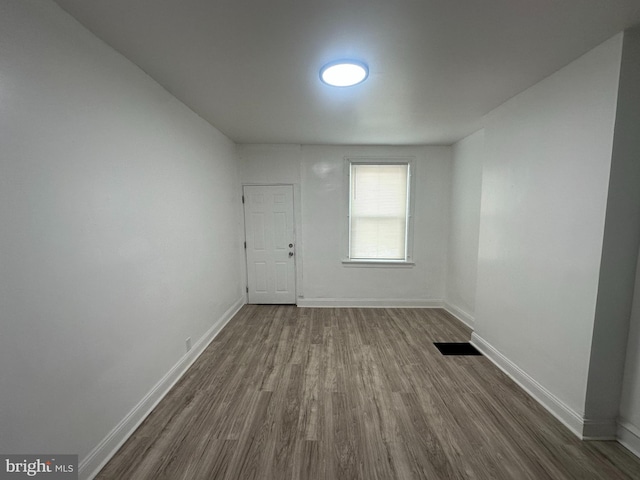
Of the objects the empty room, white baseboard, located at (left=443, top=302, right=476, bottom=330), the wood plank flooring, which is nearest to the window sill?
white baseboard, located at (left=443, top=302, right=476, bottom=330)

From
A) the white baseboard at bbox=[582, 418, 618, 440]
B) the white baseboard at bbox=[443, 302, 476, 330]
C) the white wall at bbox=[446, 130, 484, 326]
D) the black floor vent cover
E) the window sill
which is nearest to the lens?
the white baseboard at bbox=[582, 418, 618, 440]

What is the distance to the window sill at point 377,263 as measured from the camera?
428 centimetres

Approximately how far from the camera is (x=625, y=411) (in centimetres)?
169

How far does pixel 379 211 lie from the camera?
4266mm

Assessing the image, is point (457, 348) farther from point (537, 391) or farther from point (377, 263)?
point (377, 263)

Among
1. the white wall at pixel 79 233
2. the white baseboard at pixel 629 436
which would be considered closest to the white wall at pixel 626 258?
the white baseboard at pixel 629 436

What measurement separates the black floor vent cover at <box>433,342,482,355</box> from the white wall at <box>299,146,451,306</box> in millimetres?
1281

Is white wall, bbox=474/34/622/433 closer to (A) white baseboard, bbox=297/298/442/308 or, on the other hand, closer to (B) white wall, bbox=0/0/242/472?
(A) white baseboard, bbox=297/298/442/308

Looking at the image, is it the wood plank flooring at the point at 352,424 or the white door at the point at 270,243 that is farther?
the white door at the point at 270,243

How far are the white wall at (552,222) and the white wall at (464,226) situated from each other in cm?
73

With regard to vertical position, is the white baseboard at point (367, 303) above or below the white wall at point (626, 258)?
below

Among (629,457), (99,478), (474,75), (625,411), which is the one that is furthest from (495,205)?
(99,478)

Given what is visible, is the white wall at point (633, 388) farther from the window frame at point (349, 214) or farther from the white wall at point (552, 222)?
the window frame at point (349, 214)

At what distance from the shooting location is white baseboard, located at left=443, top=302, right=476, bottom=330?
3557mm
